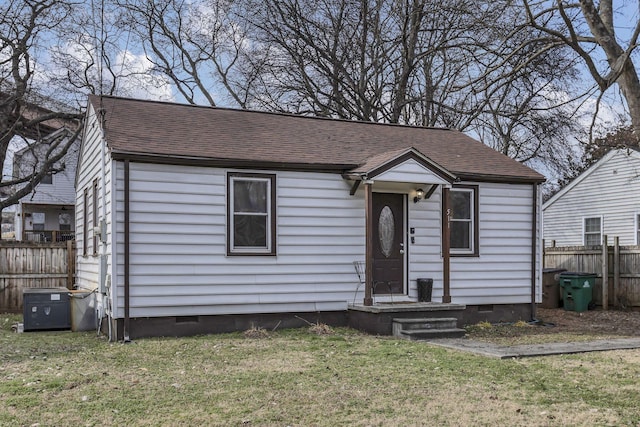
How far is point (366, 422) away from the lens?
5.50 meters

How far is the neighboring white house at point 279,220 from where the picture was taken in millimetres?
10422

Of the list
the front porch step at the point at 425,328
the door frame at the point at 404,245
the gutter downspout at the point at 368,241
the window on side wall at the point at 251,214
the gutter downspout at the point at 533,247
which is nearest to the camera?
the front porch step at the point at 425,328

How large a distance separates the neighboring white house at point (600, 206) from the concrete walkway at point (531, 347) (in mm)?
11172

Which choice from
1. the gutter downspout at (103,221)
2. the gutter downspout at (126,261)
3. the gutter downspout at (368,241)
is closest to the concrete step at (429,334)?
the gutter downspout at (368,241)

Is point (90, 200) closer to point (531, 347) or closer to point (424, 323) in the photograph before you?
point (424, 323)

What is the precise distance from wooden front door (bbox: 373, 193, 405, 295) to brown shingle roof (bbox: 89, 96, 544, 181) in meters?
1.00

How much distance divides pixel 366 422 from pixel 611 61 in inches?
302

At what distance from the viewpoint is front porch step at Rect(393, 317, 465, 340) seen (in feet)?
34.5

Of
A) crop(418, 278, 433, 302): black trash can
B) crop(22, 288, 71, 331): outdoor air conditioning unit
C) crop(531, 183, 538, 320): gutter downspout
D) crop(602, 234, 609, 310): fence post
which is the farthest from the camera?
crop(602, 234, 609, 310): fence post

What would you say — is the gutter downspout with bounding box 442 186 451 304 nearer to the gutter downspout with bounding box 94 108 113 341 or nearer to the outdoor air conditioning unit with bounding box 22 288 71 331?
the gutter downspout with bounding box 94 108 113 341

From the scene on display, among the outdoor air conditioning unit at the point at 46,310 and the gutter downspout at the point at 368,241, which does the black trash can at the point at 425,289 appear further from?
the outdoor air conditioning unit at the point at 46,310

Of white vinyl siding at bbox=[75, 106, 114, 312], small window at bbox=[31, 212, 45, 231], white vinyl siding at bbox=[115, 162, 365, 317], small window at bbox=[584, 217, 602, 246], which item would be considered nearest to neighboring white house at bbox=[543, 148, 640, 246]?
small window at bbox=[584, 217, 602, 246]

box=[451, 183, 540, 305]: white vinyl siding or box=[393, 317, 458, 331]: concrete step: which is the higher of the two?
box=[451, 183, 540, 305]: white vinyl siding

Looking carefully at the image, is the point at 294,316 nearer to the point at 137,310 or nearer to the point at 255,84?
the point at 137,310
